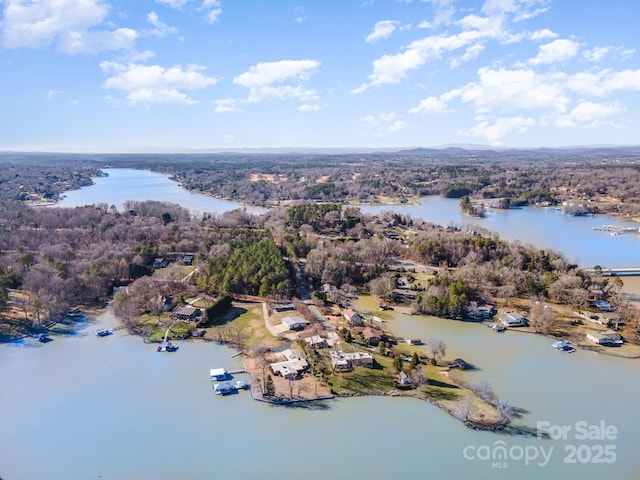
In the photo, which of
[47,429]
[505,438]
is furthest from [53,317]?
[505,438]

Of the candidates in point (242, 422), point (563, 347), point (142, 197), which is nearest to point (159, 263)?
point (242, 422)

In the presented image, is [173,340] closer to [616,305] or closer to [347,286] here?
[347,286]

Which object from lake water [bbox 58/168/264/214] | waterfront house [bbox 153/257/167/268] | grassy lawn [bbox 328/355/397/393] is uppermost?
lake water [bbox 58/168/264/214]

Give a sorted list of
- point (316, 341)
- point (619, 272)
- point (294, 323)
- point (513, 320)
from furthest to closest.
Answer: point (619, 272) < point (513, 320) < point (294, 323) < point (316, 341)

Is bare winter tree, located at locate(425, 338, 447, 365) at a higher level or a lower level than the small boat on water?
higher

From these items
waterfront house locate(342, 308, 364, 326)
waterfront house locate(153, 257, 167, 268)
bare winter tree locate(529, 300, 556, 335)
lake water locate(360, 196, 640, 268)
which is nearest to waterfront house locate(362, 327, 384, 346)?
waterfront house locate(342, 308, 364, 326)

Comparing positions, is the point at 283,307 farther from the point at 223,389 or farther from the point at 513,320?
the point at 513,320

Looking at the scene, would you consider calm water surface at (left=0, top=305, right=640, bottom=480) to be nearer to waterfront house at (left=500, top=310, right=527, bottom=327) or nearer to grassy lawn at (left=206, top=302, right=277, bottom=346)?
grassy lawn at (left=206, top=302, right=277, bottom=346)
